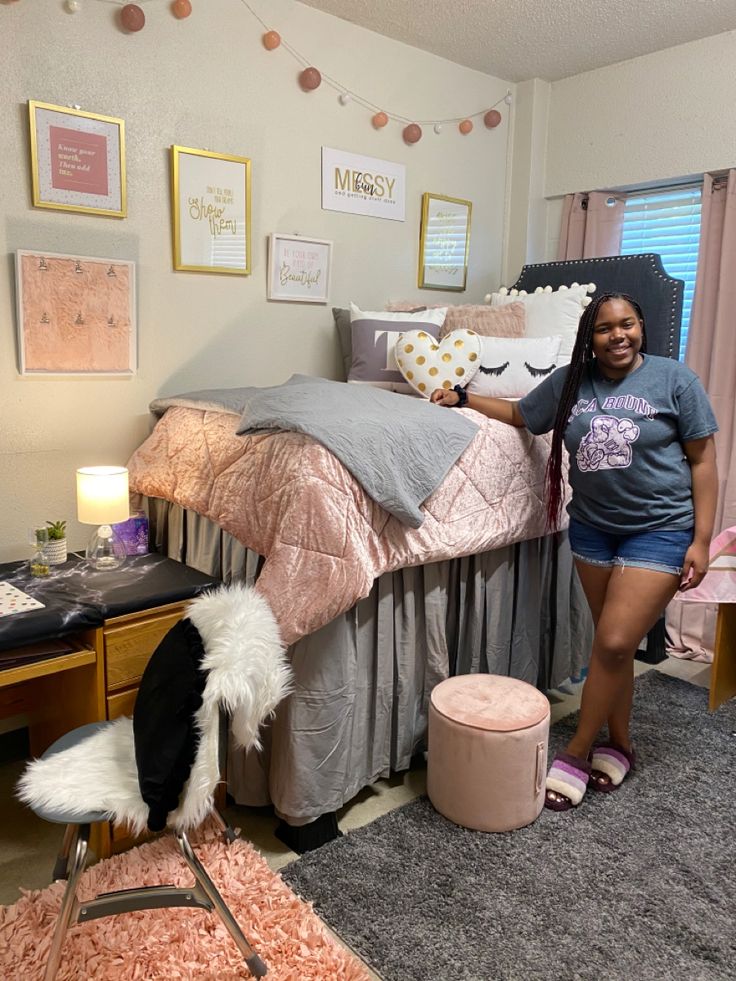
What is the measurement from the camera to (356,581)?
1820mm

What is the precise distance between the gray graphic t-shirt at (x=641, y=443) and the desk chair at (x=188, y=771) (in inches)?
42.1

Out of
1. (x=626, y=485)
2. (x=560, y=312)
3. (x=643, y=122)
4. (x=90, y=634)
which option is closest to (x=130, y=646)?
(x=90, y=634)

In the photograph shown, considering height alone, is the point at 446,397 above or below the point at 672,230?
below

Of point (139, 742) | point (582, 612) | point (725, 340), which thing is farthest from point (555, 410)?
point (139, 742)

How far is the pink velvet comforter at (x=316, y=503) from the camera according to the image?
1.78 metres

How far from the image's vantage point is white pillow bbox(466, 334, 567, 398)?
8.98 feet

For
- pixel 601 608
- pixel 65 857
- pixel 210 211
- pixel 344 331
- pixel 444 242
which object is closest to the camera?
pixel 65 857

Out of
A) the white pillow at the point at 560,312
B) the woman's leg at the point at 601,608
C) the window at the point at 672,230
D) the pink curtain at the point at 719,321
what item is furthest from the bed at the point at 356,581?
the window at the point at 672,230

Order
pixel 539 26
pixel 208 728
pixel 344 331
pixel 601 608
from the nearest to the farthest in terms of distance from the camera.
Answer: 1. pixel 208 728
2. pixel 601 608
3. pixel 539 26
4. pixel 344 331

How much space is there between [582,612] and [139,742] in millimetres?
1827

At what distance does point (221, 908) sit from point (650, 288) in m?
2.64

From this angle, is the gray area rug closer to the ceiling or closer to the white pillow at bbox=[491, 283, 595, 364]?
the white pillow at bbox=[491, 283, 595, 364]

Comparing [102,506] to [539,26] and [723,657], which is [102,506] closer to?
[723,657]

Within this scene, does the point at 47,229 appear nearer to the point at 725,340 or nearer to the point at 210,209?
the point at 210,209
